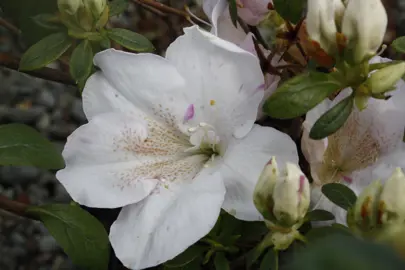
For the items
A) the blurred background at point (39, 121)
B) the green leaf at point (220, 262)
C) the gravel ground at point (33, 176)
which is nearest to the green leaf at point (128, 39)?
the green leaf at point (220, 262)

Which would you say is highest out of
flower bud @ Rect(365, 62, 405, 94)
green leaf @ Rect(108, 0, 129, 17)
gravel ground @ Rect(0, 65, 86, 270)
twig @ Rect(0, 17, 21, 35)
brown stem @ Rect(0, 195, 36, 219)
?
flower bud @ Rect(365, 62, 405, 94)

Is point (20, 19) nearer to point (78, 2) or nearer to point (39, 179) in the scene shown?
point (78, 2)

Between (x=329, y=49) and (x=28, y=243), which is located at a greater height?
(x=329, y=49)

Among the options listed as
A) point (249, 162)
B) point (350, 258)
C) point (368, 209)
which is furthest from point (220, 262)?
point (350, 258)

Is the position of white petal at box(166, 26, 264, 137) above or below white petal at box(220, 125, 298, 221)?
above

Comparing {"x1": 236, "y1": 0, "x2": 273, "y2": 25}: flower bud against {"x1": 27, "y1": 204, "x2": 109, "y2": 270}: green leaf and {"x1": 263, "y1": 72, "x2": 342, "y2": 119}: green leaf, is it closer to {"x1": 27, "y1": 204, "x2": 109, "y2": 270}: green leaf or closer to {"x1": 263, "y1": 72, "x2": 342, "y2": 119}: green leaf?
{"x1": 263, "y1": 72, "x2": 342, "y2": 119}: green leaf

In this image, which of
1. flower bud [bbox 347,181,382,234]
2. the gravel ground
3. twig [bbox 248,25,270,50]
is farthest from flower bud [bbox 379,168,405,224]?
the gravel ground

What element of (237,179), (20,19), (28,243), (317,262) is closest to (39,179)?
(28,243)

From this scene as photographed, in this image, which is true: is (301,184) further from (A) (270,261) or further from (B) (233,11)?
(B) (233,11)
